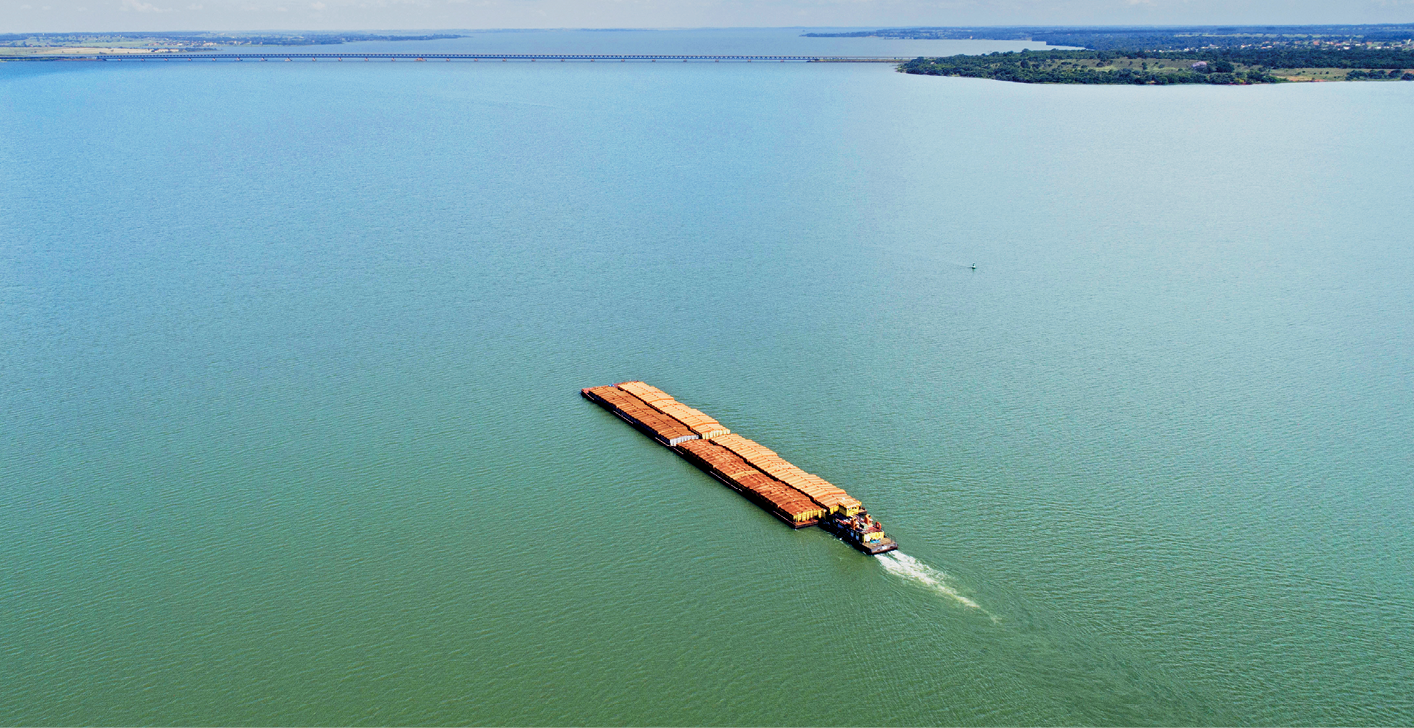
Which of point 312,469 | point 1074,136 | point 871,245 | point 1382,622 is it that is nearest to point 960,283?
point 871,245

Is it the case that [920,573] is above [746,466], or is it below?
below

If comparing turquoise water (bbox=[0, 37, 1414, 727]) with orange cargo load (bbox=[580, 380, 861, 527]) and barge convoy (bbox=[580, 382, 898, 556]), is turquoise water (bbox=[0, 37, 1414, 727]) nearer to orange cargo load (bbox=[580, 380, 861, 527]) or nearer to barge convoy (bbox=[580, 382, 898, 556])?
barge convoy (bbox=[580, 382, 898, 556])

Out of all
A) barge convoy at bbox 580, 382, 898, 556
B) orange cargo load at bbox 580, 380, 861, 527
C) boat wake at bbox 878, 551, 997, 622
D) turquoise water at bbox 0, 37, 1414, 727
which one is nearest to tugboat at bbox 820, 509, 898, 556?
barge convoy at bbox 580, 382, 898, 556

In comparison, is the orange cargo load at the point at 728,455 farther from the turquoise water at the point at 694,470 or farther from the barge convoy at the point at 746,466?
the turquoise water at the point at 694,470

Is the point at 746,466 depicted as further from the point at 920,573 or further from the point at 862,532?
the point at 920,573

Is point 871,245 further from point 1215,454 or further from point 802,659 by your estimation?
point 802,659

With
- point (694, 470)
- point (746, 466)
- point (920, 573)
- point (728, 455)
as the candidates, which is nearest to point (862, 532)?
point (920, 573)

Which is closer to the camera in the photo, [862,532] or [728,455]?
[862,532]

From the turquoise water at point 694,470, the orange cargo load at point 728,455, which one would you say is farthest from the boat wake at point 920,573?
the orange cargo load at point 728,455
